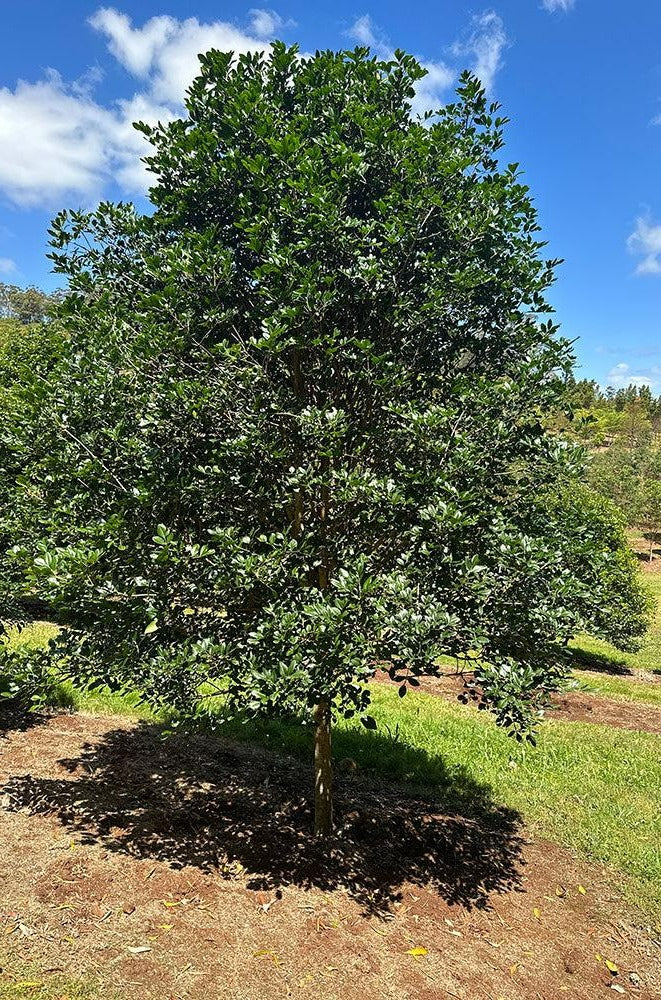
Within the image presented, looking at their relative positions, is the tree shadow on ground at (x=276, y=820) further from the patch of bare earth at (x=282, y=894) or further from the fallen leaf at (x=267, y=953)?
the fallen leaf at (x=267, y=953)

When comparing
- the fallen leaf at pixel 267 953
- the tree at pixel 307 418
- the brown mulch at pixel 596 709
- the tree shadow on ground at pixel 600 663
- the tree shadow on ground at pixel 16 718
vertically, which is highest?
the tree at pixel 307 418

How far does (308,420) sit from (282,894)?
5534 mm

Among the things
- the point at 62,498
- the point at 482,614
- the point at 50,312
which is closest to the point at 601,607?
the point at 482,614

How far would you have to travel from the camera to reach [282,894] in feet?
22.4

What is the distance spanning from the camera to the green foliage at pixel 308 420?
5.57 m

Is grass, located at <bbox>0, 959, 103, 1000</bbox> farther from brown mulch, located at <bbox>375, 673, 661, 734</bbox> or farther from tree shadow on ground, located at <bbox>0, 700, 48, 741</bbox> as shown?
brown mulch, located at <bbox>375, 673, 661, 734</bbox>

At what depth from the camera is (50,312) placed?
6.72 meters

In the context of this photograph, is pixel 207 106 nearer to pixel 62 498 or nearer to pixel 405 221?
pixel 405 221

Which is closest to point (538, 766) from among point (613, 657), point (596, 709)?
point (596, 709)

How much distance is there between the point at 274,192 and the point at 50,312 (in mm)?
2903

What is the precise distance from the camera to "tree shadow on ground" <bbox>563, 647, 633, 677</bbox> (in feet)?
78.6

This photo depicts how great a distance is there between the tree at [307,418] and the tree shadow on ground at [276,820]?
2816 millimetres

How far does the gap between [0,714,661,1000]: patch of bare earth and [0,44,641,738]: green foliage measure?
2390mm

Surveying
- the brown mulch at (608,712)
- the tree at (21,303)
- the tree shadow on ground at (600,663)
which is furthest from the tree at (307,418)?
the tree at (21,303)
